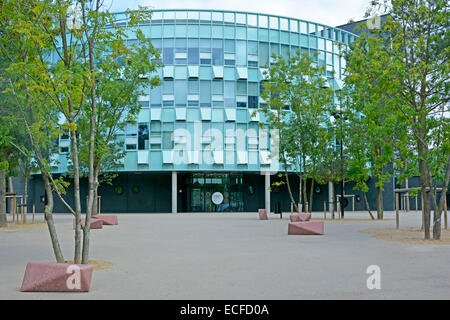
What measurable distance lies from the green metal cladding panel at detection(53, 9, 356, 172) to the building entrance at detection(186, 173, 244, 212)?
4.84m

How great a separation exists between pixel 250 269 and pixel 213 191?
43.0 m

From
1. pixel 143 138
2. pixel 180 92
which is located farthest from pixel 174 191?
pixel 180 92

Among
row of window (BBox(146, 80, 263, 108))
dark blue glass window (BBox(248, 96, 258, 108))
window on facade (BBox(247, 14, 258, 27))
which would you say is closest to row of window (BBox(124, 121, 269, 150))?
row of window (BBox(146, 80, 263, 108))

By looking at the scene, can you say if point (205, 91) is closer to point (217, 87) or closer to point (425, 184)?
point (217, 87)

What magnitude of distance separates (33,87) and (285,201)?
155ft

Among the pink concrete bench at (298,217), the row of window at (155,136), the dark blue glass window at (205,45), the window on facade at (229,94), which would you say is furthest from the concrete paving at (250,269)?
the dark blue glass window at (205,45)

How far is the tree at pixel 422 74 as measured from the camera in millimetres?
15922

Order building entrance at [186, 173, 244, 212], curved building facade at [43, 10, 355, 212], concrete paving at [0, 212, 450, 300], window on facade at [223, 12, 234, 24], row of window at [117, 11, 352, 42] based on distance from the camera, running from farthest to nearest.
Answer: building entrance at [186, 173, 244, 212]
window on facade at [223, 12, 234, 24]
row of window at [117, 11, 352, 42]
curved building facade at [43, 10, 355, 212]
concrete paving at [0, 212, 450, 300]

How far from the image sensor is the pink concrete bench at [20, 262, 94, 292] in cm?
757

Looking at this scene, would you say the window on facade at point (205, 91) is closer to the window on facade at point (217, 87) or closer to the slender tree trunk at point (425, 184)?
the window on facade at point (217, 87)

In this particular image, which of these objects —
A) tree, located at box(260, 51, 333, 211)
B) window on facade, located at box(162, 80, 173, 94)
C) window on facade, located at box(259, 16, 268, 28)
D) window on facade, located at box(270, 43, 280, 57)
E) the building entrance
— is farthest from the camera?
the building entrance

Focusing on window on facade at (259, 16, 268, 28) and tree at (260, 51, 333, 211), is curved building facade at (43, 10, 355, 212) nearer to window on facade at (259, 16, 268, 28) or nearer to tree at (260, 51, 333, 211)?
window on facade at (259, 16, 268, 28)

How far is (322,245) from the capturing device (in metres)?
15.0
